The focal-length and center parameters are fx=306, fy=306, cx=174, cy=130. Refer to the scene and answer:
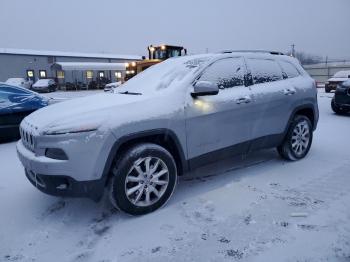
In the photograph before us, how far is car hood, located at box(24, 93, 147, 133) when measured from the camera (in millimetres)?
3020

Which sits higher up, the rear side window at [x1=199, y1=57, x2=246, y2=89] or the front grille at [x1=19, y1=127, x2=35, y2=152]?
the rear side window at [x1=199, y1=57, x2=246, y2=89]

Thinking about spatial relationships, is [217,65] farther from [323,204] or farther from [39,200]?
[39,200]

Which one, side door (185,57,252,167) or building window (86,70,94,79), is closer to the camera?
side door (185,57,252,167)

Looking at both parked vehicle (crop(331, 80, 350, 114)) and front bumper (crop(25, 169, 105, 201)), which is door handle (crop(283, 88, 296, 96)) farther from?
parked vehicle (crop(331, 80, 350, 114))

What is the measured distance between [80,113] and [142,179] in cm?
95

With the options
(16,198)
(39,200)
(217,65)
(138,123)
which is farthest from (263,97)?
(16,198)

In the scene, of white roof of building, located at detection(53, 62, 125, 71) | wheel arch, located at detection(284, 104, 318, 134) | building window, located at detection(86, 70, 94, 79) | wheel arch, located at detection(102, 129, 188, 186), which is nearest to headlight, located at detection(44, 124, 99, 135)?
wheel arch, located at detection(102, 129, 188, 186)

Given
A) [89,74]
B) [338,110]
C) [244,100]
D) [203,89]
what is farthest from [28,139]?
[89,74]

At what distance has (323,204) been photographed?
11.6 ft

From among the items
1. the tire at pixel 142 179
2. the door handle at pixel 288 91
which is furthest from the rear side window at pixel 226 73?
the tire at pixel 142 179

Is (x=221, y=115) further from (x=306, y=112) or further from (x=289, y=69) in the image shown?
(x=306, y=112)

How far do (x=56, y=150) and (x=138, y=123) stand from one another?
0.85 metres

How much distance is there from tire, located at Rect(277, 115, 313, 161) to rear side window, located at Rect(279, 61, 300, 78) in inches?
27.3

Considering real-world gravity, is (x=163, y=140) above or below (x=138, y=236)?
above
